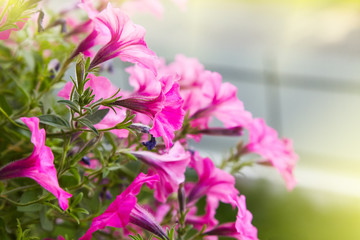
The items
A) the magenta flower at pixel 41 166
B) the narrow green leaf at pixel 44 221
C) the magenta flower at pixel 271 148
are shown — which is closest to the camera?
the magenta flower at pixel 41 166

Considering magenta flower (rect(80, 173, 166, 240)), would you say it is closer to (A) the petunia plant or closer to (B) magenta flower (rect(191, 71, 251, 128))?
(A) the petunia plant

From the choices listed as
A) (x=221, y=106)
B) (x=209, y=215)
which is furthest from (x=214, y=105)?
(x=209, y=215)

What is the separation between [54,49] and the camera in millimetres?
538

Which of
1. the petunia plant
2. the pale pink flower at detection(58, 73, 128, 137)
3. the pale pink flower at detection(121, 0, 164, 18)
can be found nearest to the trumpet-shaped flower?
the petunia plant

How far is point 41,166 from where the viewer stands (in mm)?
269

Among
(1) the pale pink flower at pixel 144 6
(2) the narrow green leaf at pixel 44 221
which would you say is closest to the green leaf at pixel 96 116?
(2) the narrow green leaf at pixel 44 221

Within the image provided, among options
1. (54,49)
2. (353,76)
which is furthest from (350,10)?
(54,49)

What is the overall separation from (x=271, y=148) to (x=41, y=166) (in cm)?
28

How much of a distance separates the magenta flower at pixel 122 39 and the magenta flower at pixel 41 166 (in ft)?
0.24

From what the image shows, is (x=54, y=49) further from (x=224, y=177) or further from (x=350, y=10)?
(x=350, y=10)

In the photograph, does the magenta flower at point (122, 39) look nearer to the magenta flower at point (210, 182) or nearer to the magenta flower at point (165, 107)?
the magenta flower at point (165, 107)

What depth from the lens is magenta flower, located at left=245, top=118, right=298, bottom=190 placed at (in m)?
0.46

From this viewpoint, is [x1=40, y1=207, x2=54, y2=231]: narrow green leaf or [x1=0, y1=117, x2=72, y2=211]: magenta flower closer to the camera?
[x1=0, y1=117, x2=72, y2=211]: magenta flower

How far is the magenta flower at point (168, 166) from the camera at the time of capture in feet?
1.09
